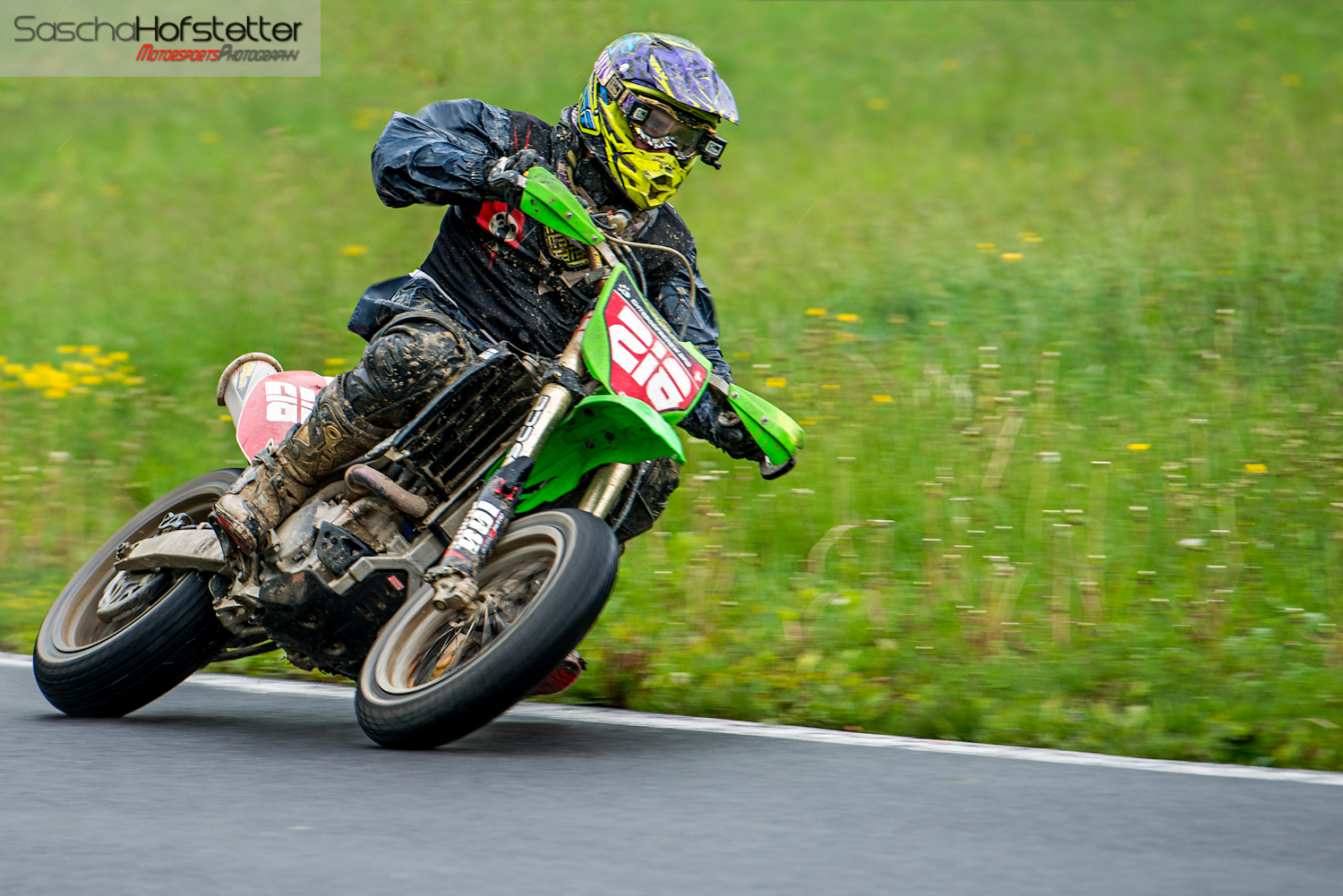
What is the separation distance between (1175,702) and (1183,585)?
1164 mm

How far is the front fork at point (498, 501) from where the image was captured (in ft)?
12.7

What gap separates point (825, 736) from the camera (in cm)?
441

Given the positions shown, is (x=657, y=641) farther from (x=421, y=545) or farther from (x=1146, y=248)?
(x=1146, y=248)

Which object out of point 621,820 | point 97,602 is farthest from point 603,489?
point 97,602

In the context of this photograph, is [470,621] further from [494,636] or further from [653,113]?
[653,113]

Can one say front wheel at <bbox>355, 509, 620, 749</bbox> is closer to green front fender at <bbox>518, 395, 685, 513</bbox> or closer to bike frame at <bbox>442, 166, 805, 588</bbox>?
bike frame at <bbox>442, 166, 805, 588</bbox>

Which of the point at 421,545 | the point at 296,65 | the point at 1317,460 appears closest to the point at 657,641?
the point at 421,545

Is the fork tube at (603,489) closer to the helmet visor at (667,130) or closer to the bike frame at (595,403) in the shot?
the bike frame at (595,403)

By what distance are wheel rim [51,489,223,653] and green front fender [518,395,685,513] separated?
1281 millimetres

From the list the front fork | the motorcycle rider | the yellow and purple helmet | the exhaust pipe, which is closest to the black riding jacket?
the motorcycle rider

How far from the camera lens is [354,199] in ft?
41.2

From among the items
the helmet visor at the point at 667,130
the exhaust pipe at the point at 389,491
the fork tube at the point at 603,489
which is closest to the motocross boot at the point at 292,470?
the exhaust pipe at the point at 389,491

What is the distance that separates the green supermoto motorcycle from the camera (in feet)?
12.5

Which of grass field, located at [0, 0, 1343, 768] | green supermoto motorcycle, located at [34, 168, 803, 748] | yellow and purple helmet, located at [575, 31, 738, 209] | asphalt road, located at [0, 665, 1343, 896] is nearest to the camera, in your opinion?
asphalt road, located at [0, 665, 1343, 896]
